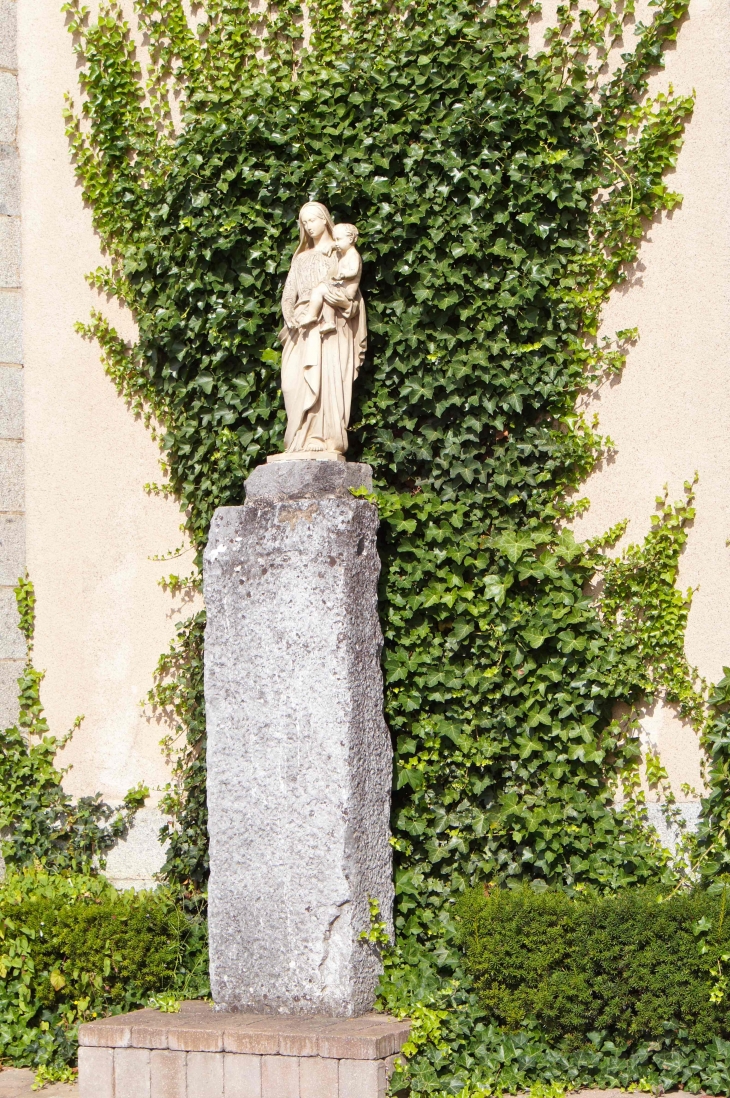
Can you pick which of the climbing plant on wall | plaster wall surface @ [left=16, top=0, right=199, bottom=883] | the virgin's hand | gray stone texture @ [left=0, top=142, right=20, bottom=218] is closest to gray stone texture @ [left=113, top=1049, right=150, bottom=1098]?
the climbing plant on wall

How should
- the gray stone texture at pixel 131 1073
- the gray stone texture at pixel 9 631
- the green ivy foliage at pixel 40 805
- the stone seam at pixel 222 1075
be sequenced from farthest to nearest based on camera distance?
the gray stone texture at pixel 9 631
the green ivy foliage at pixel 40 805
the gray stone texture at pixel 131 1073
the stone seam at pixel 222 1075

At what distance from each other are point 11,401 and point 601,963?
3938 millimetres

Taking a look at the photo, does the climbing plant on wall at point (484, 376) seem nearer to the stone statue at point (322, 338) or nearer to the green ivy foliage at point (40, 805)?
the stone statue at point (322, 338)

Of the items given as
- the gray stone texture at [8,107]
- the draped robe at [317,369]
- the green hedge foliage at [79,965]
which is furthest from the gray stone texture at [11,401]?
the green hedge foliage at [79,965]

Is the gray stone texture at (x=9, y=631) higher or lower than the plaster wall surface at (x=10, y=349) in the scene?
lower

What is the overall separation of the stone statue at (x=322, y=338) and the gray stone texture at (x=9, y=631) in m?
1.92

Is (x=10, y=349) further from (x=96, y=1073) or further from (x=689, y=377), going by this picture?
(x=96, y=1073)

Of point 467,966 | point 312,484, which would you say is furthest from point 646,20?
point 467,966

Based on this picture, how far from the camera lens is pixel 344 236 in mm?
5082

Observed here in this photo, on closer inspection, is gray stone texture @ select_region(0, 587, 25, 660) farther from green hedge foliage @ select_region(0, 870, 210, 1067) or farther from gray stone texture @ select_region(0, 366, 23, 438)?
green hedge foliage @ select_region(0, 870, 210, 1067)

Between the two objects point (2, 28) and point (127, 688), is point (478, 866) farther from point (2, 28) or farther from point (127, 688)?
point (2, 28)

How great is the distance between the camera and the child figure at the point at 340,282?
5031mm

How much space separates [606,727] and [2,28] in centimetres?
460

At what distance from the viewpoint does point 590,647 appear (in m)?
5.08
